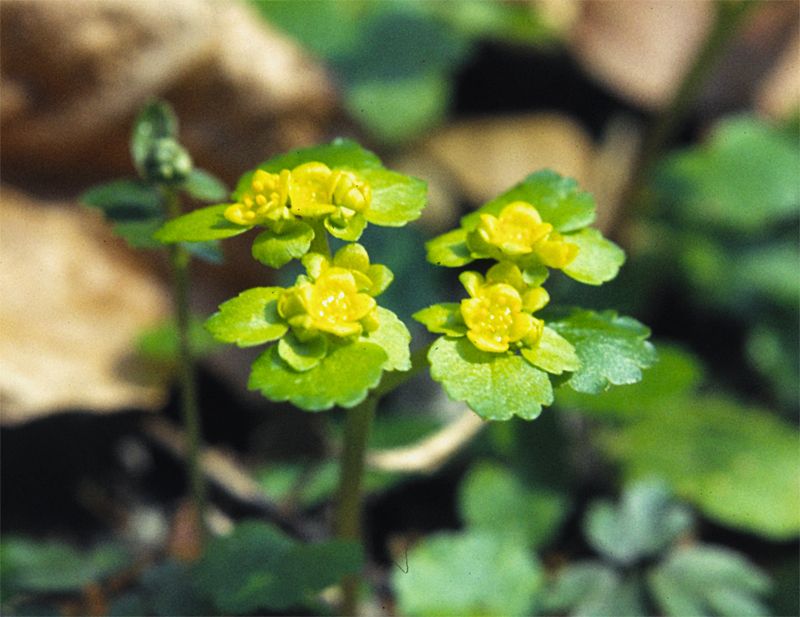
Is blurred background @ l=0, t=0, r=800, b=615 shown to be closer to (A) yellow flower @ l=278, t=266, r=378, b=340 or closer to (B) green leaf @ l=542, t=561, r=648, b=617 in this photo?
(B) green leaf @ l=542, t=561, r=648, b=617

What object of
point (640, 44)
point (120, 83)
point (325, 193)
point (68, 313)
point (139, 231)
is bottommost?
point (68, 313)

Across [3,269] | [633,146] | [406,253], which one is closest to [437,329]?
[406,253]

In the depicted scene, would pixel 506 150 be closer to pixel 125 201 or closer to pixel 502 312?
pixel 125 201

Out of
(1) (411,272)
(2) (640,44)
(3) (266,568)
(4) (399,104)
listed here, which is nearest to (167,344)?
(1) (411,272)

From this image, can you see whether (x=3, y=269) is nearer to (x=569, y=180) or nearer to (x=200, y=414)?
(x=200, y=414)

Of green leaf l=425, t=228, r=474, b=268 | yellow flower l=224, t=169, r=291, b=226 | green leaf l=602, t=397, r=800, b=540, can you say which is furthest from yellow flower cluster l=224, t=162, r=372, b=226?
green leaf l=602, t=397, r=800, b=540

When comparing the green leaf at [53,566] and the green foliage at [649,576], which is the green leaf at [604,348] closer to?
the green foliage at [649,576]
